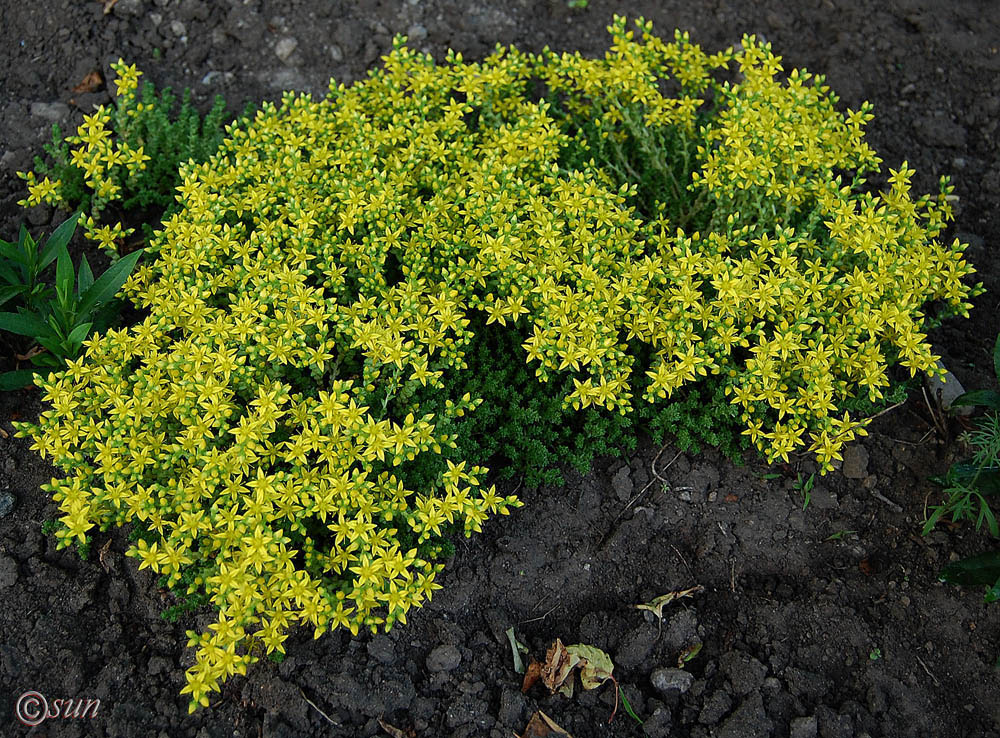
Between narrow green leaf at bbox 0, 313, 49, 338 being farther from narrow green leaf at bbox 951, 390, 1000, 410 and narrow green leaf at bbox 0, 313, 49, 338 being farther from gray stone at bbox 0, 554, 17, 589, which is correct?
narrow green leaf at bbox 951, 390, 1000, 410

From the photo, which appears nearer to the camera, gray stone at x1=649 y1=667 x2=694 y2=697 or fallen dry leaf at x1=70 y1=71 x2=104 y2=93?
gray stone at x1=649 y1=667 x2=694 y2=697

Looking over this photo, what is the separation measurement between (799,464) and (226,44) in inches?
151

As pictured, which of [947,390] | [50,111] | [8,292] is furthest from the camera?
[50,111]

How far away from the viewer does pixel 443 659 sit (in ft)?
10.7

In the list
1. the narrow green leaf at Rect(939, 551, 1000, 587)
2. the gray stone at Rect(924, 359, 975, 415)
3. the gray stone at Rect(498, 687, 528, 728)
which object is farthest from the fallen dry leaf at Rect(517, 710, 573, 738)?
the gray stone at Rect(924, 359, 975, 415)

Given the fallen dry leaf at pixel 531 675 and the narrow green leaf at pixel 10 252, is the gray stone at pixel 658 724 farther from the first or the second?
the narrow green leaf at pixel 10 252

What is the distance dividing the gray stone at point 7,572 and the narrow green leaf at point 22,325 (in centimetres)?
86

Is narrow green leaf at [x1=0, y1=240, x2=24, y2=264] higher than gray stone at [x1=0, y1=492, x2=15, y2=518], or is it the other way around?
narrow green leaf at [x1=0, y1=240, x2=24, y2=264]

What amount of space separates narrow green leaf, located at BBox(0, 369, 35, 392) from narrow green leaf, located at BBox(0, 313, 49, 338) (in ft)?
0.69

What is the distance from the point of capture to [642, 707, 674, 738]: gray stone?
317cm

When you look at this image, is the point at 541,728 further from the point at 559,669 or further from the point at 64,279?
the point at 64,279

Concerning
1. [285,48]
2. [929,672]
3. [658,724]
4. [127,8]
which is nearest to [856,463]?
[929,672]

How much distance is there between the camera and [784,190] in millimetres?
3855

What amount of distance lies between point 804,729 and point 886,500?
109 cm
